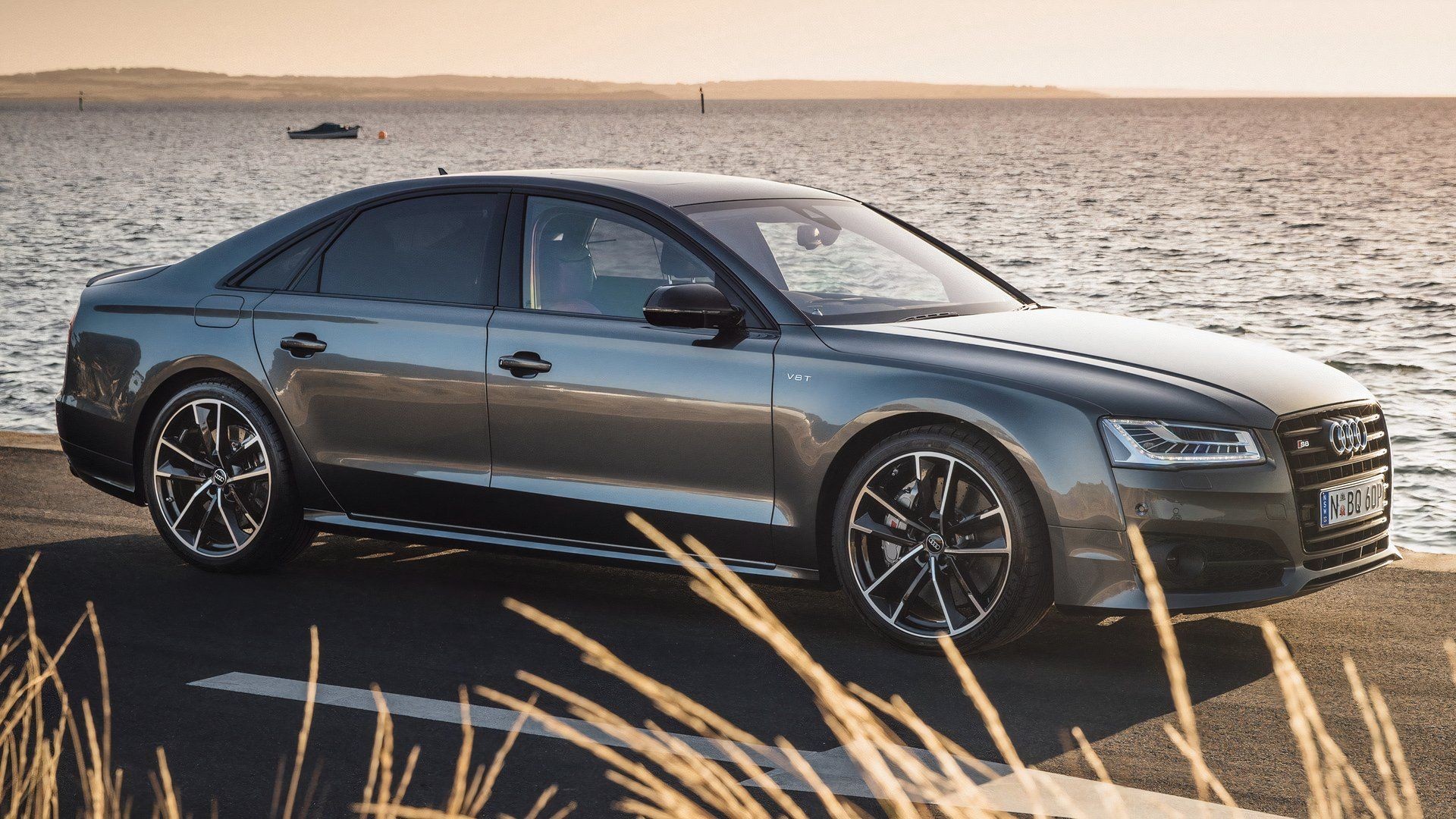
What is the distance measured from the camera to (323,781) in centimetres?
433

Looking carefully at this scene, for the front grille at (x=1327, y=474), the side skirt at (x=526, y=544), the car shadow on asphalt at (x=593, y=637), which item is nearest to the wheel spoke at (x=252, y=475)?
the side skirt at (x=526, y=544)

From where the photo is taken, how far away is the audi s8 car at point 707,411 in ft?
17.2

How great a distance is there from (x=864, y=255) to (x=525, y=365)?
1.50m

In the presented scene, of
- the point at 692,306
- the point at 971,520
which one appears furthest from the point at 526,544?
the point at 971,520

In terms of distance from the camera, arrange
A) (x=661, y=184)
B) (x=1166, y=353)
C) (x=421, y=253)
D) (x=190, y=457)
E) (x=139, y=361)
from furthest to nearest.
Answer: (x=139, y=361) < (x=190, y=457) < (x=421, y=253) < (x=661, y=184) < (x=1166, y=353)

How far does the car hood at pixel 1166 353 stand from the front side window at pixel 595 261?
0.88m

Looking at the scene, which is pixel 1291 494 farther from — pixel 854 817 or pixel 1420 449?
pixel 1420 449

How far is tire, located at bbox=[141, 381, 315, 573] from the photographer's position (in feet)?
22.4

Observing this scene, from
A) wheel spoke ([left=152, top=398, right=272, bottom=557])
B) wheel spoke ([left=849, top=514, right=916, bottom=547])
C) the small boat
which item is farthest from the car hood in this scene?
the small boat

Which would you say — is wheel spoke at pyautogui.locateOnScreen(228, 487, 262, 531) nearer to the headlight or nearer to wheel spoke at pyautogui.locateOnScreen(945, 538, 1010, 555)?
wheel spoke at pyautogui.locateOnScreen(945, 538, 1010, 555)

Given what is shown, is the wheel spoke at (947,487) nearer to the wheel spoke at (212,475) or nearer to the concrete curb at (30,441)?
the wheel spoke at (212,475)

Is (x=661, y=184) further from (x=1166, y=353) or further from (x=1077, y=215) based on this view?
(x=1077, y=215)

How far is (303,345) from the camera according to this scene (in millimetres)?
6691

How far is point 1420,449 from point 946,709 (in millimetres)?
12253
